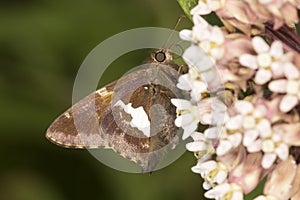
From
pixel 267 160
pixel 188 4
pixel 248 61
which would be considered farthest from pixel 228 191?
pixel 188 4

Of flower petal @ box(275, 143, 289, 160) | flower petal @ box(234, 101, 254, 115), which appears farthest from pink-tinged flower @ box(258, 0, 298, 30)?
flower petal @ box(275, 143, 289, 160)

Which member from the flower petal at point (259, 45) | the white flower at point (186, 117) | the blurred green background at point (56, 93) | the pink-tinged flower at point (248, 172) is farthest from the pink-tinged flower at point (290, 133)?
the blurred green background at point (56, 93)

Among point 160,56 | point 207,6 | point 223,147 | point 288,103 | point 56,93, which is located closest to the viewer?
point 288,103

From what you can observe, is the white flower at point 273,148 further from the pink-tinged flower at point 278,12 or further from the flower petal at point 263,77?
the pink-tinged flower at point 278,12

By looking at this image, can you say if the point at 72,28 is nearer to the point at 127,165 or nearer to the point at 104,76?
the point at 104,76

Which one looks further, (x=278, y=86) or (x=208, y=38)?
(x=208, y=38)

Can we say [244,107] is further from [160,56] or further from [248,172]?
[160,56]

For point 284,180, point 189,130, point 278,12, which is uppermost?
point 278,12
